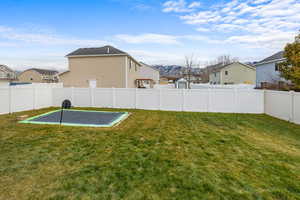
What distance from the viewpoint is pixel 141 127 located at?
21.8 ft

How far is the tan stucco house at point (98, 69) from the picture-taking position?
16297 millimetres

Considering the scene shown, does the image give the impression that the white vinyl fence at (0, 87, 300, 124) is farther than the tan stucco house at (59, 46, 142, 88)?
No

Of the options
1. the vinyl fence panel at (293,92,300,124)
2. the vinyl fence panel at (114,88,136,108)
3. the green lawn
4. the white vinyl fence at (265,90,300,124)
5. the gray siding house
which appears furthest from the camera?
the gray siding house

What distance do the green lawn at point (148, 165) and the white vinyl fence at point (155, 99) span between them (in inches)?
171

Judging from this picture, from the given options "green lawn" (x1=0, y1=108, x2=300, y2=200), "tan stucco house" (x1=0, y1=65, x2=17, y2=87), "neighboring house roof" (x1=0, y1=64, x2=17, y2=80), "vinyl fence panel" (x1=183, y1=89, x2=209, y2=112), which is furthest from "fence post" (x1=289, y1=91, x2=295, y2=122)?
"neighboring house roof" (x1=0, y1=64, x2=17, y2=80)

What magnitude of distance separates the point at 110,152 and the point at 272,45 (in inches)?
1056

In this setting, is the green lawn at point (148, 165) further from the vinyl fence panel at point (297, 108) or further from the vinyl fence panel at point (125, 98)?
the vinyl fence panel at point (125, 98)

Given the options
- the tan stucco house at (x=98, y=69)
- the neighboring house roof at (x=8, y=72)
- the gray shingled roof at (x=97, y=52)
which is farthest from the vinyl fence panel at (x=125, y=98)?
the neighboring house roof at (x=8, y=72)

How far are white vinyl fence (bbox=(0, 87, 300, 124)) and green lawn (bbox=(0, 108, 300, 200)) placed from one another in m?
4.33

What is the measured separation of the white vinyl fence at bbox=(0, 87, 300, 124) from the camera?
9.18 metres

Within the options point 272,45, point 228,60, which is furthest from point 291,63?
point 228,60

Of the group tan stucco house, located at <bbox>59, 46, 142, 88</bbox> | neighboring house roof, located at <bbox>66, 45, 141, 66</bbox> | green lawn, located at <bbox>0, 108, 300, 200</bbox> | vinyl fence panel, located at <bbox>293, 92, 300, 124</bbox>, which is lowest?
green lawn, located at <bbox>0, 108, 300, 200</bbox>

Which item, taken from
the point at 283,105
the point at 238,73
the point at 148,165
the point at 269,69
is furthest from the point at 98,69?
the point at 238,73

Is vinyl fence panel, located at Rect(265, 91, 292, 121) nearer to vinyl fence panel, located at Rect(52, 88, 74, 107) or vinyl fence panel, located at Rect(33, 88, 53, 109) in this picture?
vinyl fence panel, located at Rect(52, 88, 74, 107)
